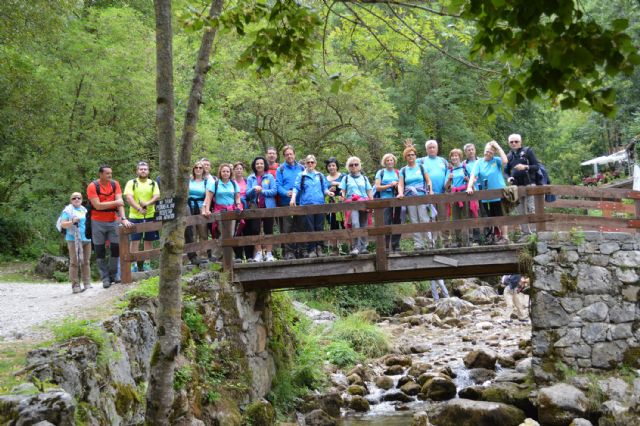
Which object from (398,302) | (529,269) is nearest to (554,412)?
(529,269)

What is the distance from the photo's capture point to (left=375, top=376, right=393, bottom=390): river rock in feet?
47.3

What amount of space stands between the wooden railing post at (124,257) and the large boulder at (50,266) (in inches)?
296

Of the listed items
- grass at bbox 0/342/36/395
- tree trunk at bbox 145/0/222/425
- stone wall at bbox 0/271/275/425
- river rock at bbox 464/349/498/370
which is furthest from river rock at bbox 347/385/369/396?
tree trunk at bbox 145/0/222/425

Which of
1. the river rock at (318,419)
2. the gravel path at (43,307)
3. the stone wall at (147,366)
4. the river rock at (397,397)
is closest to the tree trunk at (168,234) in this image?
the stone wall at (147,366)

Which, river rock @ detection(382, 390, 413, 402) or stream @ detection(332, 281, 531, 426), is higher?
stream @ detection(332, 281, 531, 426)

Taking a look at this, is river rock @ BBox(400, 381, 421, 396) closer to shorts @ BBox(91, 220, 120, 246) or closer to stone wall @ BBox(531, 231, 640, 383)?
stone wall @ BBox(531, 231, 640, 383)

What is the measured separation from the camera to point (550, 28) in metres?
4.11

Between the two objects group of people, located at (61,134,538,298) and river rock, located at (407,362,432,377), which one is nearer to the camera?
group of people, located at (61,134,538,298)

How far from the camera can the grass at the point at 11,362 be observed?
19.2 ft

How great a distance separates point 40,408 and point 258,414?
5583mm

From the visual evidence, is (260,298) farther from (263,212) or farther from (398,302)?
(398,302)

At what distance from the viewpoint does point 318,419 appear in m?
11.9

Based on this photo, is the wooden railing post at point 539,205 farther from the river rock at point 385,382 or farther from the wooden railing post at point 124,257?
the wooden railing post at point 124,257

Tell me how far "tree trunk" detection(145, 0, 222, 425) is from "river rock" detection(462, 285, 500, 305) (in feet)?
55.0
